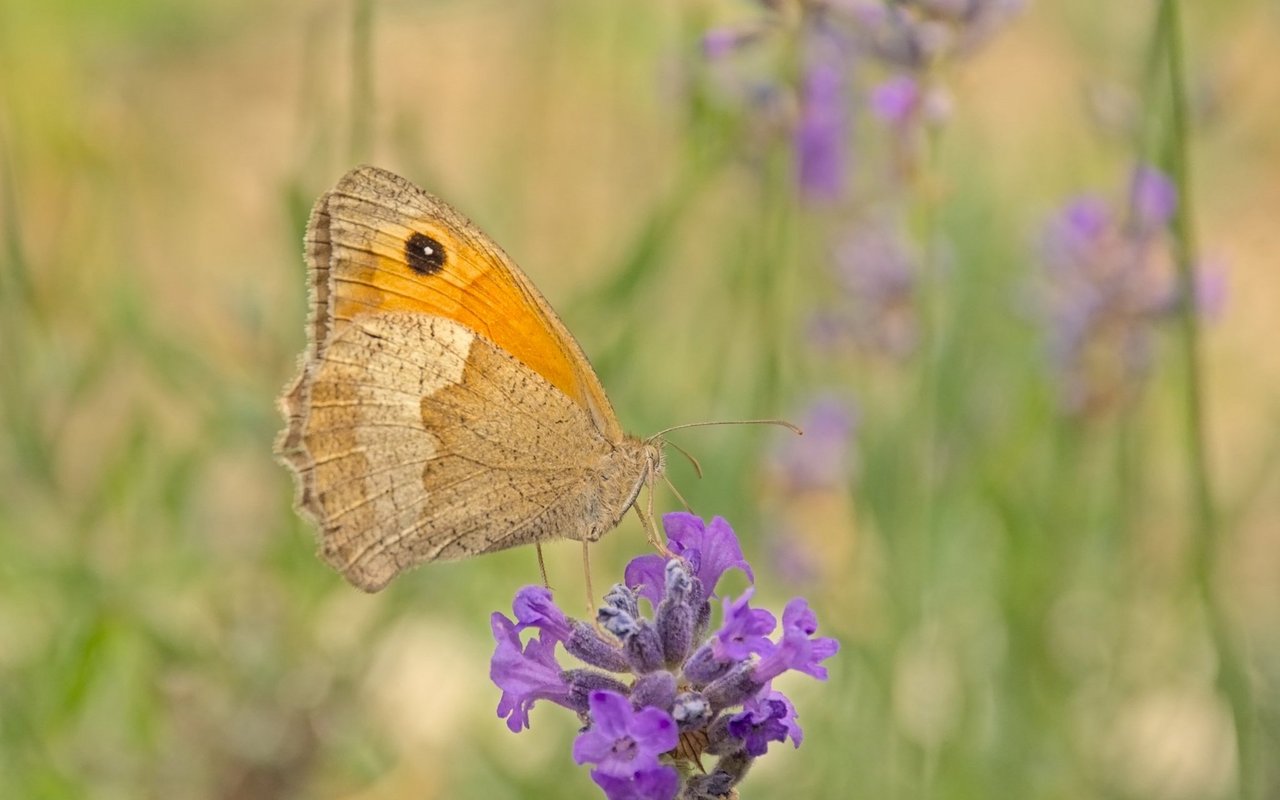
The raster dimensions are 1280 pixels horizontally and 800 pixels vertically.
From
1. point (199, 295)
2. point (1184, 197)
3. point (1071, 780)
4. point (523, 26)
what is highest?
point (523, 26)

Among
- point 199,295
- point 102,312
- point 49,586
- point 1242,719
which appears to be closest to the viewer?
point 1242,719

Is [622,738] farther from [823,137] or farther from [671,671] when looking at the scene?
[823,137]

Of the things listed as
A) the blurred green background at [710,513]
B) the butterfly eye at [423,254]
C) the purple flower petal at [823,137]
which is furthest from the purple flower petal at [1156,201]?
the butterfly eye at [423,254]

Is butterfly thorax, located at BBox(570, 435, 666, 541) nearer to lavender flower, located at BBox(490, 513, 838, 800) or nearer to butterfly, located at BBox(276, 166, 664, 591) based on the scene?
butterfly, located at BBox(276, 166, 664, 591)

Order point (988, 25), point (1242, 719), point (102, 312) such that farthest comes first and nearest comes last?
point (102, 312), point (988, 25), point (1242, 719)

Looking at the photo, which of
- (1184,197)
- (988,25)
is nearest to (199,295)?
(988,25)

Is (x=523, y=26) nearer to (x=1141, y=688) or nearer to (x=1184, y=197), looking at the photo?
(x=1141, y=688)

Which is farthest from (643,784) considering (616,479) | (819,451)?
(819,451)

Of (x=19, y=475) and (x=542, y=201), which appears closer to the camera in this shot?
(x=19, y=475)
